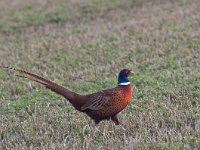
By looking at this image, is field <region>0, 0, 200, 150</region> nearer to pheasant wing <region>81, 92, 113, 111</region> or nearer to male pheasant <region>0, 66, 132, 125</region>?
male pheasant <region>0, 66, 132, 125</region>

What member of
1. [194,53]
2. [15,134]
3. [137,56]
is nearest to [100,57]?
[137,56]

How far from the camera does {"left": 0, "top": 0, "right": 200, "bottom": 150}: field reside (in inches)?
294

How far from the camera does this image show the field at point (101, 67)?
24.5ft

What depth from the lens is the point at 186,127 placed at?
7332 millimetres

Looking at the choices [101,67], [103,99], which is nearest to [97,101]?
[103,99]

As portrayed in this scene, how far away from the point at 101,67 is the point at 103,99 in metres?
4.25

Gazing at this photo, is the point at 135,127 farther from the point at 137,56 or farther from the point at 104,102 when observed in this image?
the point at 137,56

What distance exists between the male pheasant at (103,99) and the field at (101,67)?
0.20 metres

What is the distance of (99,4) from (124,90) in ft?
42.6

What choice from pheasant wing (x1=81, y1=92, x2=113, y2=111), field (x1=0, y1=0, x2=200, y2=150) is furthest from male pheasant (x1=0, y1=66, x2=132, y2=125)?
field (x1=0, y1=0, x2=200, y2=150)

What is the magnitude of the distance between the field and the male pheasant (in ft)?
0.65

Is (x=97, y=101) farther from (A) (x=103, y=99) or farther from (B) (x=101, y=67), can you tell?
(B) (x=101, y=67)

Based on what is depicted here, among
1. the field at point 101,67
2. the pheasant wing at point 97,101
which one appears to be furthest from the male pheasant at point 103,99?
the field at point 101,67

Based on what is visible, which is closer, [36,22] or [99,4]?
[36,22]
